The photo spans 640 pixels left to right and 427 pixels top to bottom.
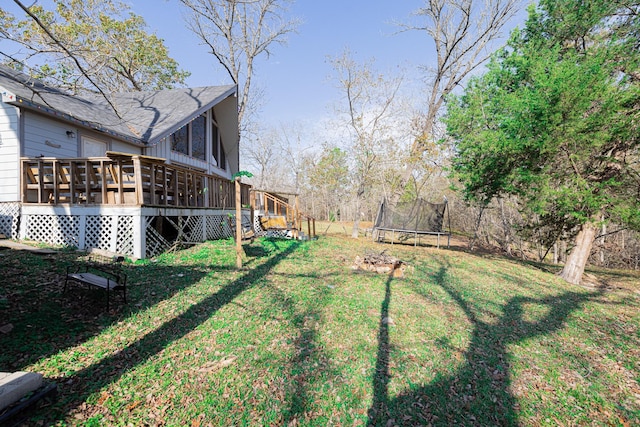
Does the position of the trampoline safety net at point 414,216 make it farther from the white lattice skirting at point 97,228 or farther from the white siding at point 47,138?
the white siding at point 47,138

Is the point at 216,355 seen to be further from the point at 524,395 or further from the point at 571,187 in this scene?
the point at 571,187

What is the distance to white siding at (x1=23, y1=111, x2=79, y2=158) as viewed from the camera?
23.5ft

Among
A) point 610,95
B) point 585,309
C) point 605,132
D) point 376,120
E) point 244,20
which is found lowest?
point 585,309

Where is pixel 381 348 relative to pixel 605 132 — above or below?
below

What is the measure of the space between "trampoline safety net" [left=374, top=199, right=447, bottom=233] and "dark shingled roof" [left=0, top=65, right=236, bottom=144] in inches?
380

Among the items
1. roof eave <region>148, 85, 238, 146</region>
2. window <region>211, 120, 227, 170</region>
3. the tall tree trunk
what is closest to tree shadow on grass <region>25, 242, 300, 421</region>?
roof eave <region>148, 85, 238, 146</region>

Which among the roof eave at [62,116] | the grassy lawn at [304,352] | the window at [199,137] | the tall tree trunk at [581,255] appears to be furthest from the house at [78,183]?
the tall tree trunk at [581,255]

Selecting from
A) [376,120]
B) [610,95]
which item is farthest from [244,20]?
[610,95]

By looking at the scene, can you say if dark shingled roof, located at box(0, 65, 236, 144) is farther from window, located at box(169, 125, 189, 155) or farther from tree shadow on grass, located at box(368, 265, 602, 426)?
tree shadow on grass, located at box(368, 265, 602, 426)

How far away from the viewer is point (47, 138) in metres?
7.53

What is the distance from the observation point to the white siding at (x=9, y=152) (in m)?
7.08

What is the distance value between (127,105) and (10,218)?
7036mm

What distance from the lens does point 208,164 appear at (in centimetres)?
1359

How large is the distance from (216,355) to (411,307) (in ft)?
10.8
